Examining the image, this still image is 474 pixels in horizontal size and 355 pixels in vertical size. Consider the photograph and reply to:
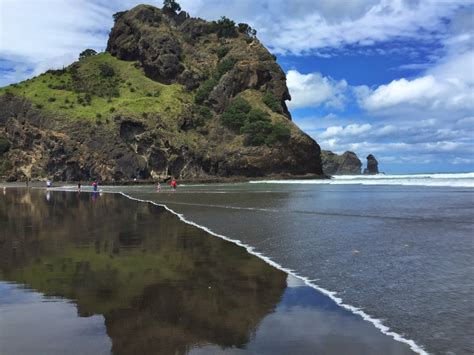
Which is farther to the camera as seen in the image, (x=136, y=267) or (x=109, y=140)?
(x=109, y=140)

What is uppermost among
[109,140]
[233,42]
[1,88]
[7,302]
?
[233,42]

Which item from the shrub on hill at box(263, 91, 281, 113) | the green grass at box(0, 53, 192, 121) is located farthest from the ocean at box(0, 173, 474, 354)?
the shrub on hill at box(263, 91, 281, 113)

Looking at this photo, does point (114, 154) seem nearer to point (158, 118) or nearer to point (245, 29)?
point (158, 118)

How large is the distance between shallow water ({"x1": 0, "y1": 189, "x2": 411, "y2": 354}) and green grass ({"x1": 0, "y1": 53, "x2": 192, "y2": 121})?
9225 centimetres

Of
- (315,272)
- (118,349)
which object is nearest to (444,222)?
(315,272)

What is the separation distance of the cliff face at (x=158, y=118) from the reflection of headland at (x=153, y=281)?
3201 inches

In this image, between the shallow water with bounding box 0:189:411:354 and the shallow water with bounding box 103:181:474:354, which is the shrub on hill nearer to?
the shallow water with bounding box 103:181:474:354

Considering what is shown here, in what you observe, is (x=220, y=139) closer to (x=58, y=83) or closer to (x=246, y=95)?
(x=246, y=95)

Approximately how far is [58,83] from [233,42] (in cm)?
5047

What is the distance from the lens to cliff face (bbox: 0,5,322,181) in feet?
318

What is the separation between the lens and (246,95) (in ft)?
369

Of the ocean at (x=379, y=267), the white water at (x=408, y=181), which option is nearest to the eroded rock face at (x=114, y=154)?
the white water at (x=408, y=181)

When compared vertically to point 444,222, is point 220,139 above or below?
above

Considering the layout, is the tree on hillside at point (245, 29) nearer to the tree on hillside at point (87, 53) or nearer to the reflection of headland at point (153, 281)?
the tree on hillside at point (87, 53)
